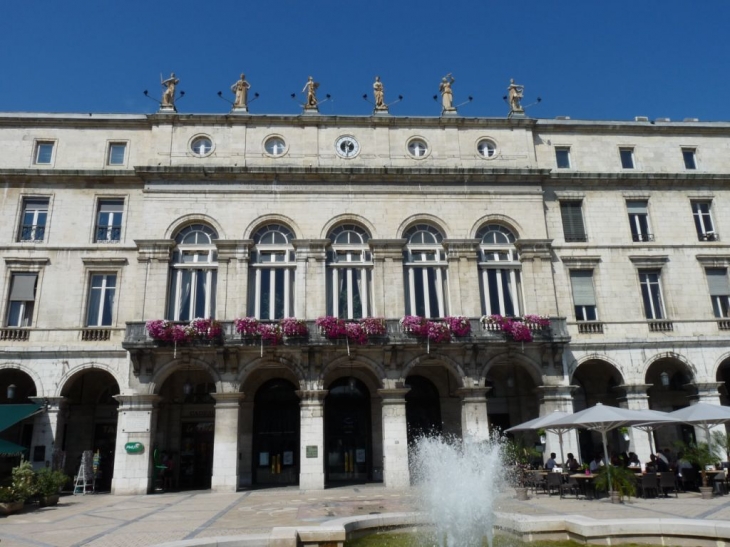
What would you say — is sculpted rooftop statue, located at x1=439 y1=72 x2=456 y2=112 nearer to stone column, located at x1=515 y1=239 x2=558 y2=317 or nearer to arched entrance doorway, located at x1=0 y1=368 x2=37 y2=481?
stone column, located at x1=515 y1=239 x2=558 y2=317

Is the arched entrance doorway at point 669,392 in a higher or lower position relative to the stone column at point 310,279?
lower

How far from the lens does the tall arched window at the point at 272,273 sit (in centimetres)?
2553

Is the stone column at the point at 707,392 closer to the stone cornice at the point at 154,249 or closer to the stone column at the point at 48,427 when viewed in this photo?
the stone cornice at the point at 154,249

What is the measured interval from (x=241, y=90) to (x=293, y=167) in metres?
5.80

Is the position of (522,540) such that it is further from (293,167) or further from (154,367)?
(293,167)

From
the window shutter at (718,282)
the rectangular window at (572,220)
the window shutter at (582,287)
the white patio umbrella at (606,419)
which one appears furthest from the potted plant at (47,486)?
the window shutter at (718,282)

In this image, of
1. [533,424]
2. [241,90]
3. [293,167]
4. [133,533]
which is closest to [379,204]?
[293,167]

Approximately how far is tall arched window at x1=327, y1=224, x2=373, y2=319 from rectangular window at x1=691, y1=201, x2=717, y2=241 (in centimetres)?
1674

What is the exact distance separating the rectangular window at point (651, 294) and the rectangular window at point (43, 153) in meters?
29.3

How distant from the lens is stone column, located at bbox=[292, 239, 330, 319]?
25.1 meters

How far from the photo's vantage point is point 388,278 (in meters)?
25.8

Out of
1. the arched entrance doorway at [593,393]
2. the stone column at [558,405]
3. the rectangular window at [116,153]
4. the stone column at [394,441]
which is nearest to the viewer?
the stone column at [394,441]

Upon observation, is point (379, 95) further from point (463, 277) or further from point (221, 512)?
point (221, 512)

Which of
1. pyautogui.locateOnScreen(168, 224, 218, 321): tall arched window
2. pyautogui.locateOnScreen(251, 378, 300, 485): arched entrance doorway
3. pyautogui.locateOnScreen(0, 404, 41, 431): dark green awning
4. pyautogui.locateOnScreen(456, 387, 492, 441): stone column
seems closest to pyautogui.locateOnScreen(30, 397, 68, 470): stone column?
pyautogui.locateOnScreen(0, 404, 41, 431): dark green awning
